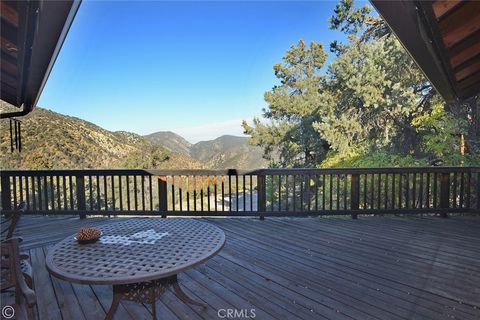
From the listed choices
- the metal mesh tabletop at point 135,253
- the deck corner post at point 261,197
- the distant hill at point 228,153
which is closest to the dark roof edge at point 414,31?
the metal mesh tabletop at point 135,253

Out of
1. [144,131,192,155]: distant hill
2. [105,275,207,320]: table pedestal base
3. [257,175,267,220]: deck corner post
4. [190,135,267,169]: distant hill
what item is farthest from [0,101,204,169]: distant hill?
[105,275,207,320]: table pedestal base

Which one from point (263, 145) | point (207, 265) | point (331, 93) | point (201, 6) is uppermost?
point (201, 6)

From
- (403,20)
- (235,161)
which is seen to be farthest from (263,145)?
(403,20)

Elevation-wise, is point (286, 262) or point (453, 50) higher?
point (453, 50)

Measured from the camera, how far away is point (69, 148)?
43.2 ft

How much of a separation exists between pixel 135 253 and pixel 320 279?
1.68 metres

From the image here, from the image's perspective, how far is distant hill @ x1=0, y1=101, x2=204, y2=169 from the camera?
11516mm

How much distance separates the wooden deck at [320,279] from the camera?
2.11m

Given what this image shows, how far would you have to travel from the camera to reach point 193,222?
8.68ft

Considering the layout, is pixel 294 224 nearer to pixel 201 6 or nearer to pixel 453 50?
pixel 453 50

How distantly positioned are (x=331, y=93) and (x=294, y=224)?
894 centimetres

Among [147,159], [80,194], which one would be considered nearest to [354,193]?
[80,194]

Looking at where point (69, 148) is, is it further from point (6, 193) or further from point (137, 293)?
point (137, 293)

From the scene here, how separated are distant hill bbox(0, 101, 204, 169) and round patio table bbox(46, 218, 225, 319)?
10.1m
